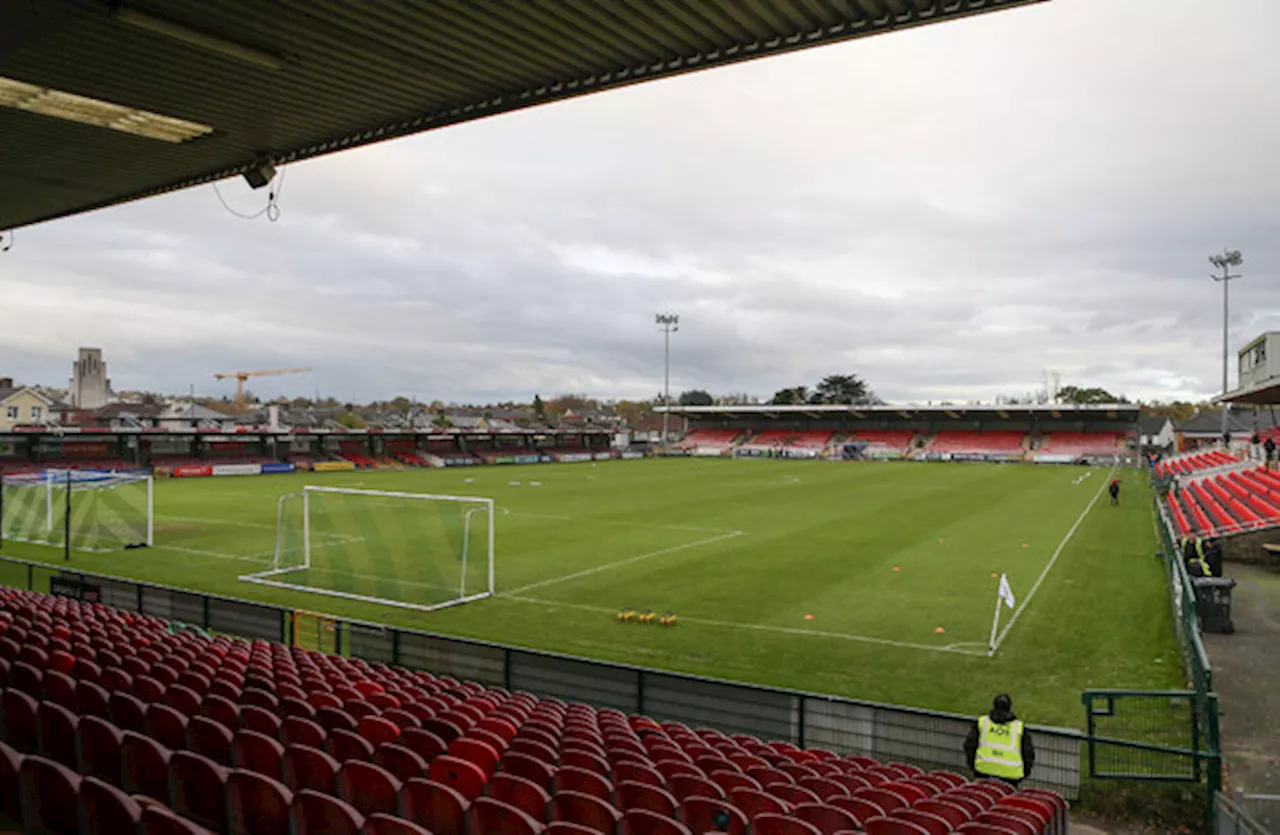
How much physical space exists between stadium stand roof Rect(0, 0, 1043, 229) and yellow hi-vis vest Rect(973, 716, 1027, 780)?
655 cm

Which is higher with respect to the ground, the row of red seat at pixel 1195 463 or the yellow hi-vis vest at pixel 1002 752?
the row of red seat at pixel 1195 463

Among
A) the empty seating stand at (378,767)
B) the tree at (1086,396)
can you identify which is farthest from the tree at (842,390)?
the empty seating stand at (378,767)

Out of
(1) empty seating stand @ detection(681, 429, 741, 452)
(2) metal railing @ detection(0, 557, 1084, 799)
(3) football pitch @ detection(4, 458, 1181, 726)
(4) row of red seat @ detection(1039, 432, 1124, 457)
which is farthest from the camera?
(1) empty seating stand @ detection(681, 429, 741, 452)

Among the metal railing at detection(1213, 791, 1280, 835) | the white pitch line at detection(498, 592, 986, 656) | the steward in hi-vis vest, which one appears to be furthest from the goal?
the metal railing at detection(1213, 791, 1280, 835)

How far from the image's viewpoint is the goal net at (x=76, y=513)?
26297 mm

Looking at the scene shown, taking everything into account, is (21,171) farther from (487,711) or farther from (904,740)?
(904,740)

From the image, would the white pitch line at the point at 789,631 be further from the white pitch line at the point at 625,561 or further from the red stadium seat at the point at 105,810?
the red stadium seat at the point at 105,810

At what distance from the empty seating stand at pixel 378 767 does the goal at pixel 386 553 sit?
10613 millimetres

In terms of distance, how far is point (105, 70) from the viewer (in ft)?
30.0

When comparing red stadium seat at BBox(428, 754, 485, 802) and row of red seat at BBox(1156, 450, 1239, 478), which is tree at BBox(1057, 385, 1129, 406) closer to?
row of red seat at BBox(1156, 450, 1239, 478)

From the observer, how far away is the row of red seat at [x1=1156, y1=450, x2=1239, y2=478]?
42.7 meters

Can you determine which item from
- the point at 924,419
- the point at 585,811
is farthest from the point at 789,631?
the point at 924,419

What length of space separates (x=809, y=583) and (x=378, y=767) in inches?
673

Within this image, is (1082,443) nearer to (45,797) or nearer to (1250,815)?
(1250,815)
